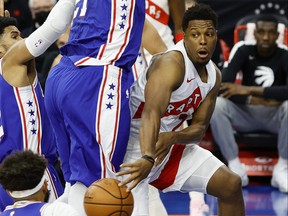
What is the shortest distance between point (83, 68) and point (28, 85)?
79cm

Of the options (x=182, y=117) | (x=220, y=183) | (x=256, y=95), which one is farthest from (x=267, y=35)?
(x=220, y=183)

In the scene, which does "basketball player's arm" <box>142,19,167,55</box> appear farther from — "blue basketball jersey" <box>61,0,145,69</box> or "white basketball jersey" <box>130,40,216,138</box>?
"blue basketball jersey" <box>61,0,145,69</box>

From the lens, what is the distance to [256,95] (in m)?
8.94

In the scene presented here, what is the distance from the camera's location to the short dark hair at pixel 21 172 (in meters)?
4.41

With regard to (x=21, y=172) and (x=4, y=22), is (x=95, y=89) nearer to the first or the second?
(x=21, y=172)

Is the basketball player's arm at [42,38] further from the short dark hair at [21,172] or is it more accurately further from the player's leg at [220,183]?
the player's leg at [220,183]

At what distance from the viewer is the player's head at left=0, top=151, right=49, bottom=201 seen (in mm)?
4418

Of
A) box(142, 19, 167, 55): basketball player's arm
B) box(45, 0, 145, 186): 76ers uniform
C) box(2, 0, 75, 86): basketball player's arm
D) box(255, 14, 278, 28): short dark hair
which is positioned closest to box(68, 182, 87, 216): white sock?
box(45, 0, 145, 186): 76ers uniform

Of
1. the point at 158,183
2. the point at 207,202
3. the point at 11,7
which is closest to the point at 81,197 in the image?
the point at 158,183

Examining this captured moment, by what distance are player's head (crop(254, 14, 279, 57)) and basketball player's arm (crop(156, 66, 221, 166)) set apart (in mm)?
3447

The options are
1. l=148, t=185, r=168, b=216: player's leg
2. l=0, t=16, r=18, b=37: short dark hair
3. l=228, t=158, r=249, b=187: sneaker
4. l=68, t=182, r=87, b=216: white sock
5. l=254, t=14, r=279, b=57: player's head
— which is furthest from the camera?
l=254, t=14, r=279, b=57: player's head

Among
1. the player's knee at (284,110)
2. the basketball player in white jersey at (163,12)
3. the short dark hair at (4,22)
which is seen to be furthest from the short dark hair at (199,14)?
the player's knee at (284,110)

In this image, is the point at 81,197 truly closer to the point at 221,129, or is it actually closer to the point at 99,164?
the point at 99,164

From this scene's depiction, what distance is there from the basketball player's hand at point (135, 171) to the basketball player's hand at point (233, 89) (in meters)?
4.07
